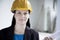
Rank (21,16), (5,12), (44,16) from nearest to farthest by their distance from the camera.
A: (21,16), (5,12), (44,16)

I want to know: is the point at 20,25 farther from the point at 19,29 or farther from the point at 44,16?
the point at 44,16

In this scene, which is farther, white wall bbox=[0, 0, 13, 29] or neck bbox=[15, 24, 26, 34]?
white wall bbox=[0, 0, 13, 29]

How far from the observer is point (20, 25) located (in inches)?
45.4

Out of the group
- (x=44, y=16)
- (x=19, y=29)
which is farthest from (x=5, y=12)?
(x=44, y=16)

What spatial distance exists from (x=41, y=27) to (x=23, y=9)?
8.23ft

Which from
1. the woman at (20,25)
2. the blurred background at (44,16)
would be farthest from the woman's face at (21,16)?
the blurred background at (44,16)

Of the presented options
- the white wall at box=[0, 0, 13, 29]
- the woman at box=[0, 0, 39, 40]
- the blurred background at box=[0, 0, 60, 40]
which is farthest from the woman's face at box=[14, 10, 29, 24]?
the blurred background at box=[0, 0, 60, 40]

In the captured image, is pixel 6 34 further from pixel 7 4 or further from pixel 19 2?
pixel 7 4

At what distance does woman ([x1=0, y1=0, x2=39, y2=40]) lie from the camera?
1086 millimetres

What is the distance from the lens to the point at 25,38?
1.16 metres

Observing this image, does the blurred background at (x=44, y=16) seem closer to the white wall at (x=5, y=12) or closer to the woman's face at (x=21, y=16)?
the white wall at (x=5, y=12)

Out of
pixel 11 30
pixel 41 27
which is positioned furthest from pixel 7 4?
pixel 41 27

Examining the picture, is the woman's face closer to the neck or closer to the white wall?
the neck

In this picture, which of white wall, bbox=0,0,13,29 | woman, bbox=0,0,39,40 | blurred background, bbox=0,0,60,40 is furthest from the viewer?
blurred background, bbox=0,0,60,40
